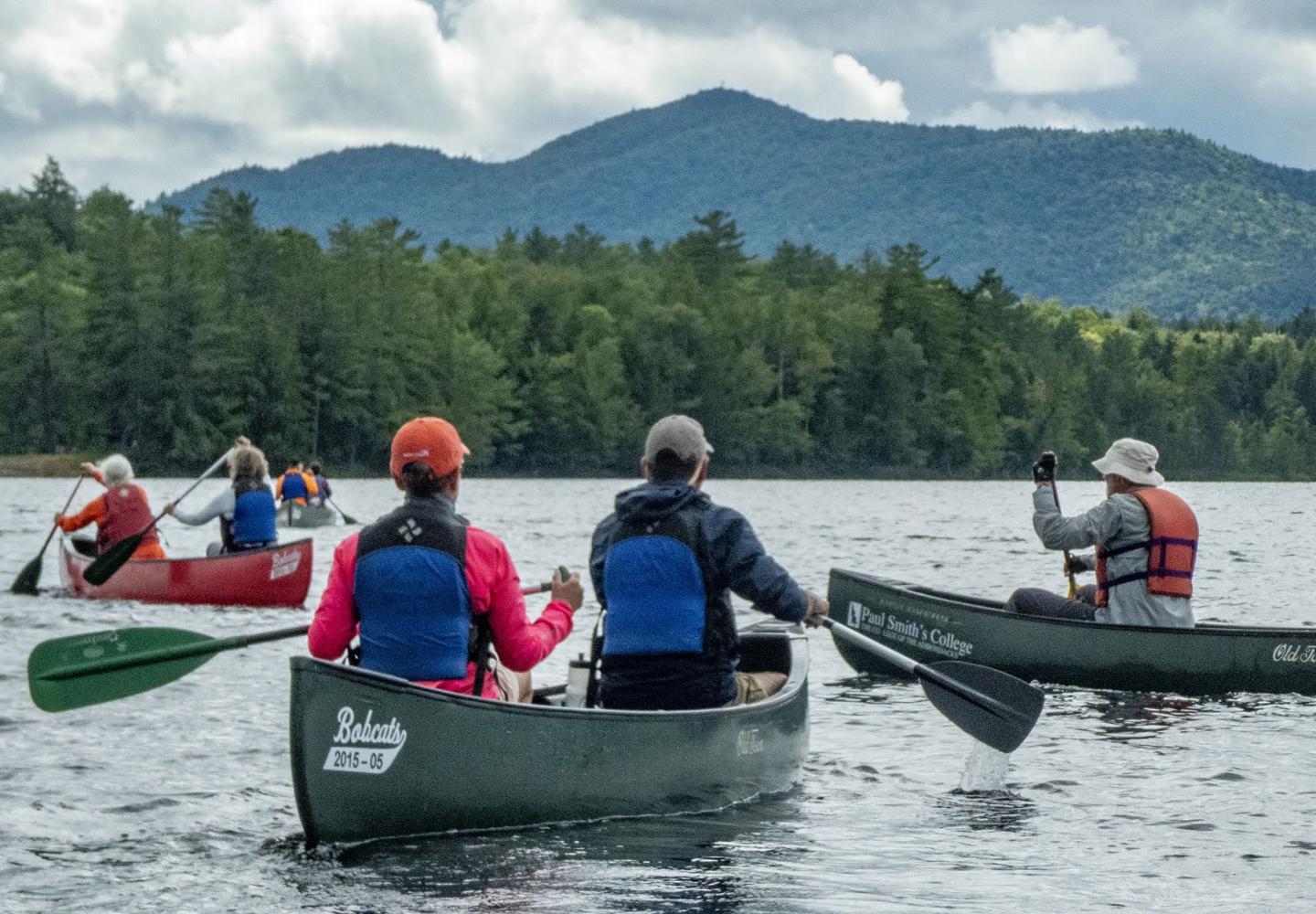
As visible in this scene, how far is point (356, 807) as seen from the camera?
720 centimetres

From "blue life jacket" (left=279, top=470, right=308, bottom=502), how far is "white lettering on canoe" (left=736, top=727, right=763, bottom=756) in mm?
27810

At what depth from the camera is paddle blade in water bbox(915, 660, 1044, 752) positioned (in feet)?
28.9

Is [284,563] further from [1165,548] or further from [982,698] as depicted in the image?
[982,698]

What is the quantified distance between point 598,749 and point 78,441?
247 ft

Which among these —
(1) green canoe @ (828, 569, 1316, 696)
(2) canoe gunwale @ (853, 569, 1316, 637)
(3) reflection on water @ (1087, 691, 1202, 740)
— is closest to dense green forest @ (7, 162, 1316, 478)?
(2) canoe gunwale @ (853, 569, 1316, 637)

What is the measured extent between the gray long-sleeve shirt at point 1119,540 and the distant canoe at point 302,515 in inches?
975

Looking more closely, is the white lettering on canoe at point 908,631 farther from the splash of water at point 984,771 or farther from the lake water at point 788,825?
the splash of water at point 984,771

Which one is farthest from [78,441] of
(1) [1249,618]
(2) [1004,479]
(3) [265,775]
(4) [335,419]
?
(3) [265,775]

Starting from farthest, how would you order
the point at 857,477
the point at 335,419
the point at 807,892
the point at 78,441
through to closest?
the point at 857,477, the point at 335,419, the point at 78,441, the point at 807,892

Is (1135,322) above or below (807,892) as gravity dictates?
above

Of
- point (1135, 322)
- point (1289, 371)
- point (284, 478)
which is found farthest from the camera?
point (1135, 322)

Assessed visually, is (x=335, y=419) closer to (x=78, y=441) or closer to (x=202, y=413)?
(x=202, y=413)

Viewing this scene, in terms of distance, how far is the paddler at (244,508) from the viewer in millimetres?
16328

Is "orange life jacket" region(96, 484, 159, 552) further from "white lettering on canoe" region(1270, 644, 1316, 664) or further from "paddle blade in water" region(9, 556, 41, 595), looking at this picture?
"white lettering on canoe" region(1270, 644, 1316, 664)
